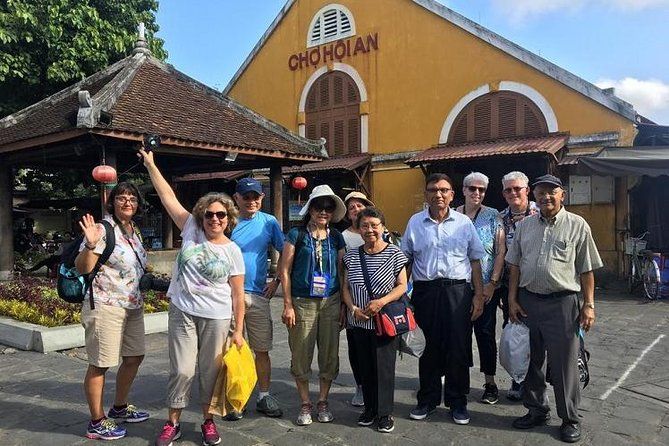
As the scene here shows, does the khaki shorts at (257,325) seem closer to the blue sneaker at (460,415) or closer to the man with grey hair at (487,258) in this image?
the blue sneaker at (460,415)

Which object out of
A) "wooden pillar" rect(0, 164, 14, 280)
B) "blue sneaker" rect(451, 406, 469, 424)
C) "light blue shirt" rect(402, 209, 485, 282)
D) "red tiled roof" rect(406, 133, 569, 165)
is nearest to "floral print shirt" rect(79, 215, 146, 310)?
"light blue shirt" rect(402, 209, 485, 282)

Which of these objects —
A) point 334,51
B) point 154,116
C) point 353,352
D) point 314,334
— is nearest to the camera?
point 314,334

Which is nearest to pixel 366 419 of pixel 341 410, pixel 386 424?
pixel 386 424

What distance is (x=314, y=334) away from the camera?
3.84 m

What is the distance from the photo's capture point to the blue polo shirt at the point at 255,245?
→ 13.0 ft

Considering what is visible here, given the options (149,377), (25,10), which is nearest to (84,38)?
(25,10)

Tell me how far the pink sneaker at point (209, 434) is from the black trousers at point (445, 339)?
150 centimetres

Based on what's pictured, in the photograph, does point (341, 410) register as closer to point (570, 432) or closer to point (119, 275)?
point (570, 432)

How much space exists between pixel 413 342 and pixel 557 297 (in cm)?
103

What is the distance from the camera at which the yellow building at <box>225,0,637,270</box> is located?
1142cm

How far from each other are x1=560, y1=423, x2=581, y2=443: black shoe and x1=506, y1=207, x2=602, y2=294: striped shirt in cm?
91

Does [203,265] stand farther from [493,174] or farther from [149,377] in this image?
[493,174]

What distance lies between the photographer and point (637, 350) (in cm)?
598

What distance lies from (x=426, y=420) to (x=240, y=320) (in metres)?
1.57
